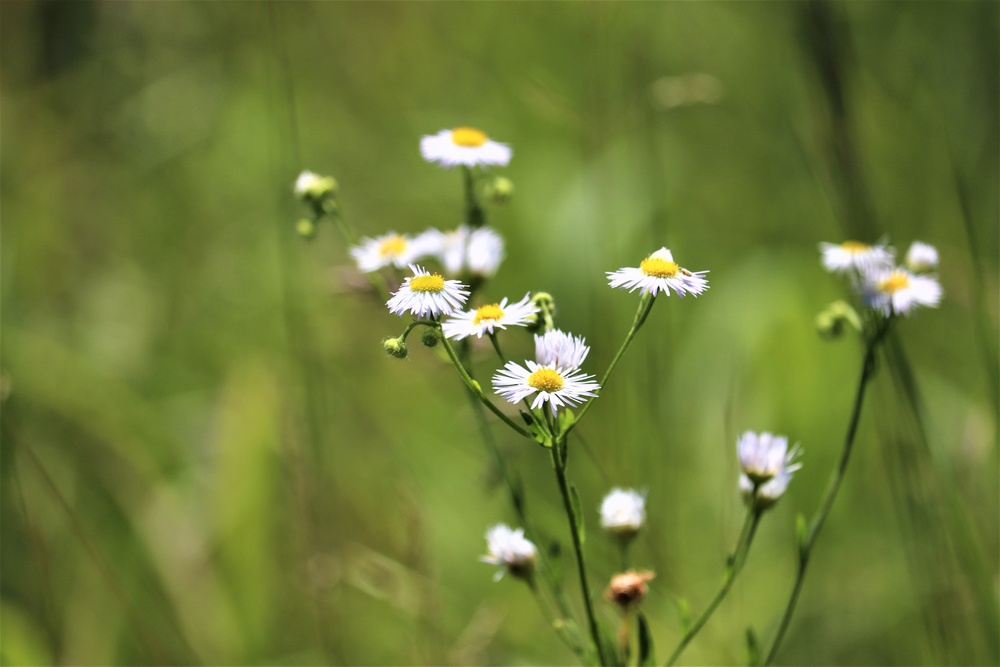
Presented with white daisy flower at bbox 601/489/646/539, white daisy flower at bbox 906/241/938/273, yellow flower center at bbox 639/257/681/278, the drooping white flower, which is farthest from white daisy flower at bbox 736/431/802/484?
white daisy flower at bbox 906/241/938/273

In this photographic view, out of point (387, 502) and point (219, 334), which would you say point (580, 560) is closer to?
point (387, 502)

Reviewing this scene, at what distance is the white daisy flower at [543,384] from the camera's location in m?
0.75

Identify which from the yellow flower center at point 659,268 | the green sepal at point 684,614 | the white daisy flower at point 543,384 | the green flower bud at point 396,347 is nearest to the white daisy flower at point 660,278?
the yellow flower center at point 659,268

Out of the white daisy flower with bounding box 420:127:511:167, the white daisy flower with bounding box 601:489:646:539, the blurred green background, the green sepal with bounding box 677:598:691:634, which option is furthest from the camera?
the blurred green background

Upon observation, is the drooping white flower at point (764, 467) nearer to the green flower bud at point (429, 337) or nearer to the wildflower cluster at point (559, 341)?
the wildflower cluster at point (559, 341)

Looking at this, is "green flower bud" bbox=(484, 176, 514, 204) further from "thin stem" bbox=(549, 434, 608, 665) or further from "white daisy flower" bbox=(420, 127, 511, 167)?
"thin stem" bbox=(549, 434, 608, 665)

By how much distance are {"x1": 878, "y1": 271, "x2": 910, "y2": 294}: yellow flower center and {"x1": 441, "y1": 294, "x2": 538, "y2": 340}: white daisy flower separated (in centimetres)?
47

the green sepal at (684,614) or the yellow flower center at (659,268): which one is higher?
the yellow flower center at (659,268)

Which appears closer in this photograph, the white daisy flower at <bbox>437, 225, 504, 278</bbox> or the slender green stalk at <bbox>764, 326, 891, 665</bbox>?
the slender green stalk at <bbox>764, 326, 891, 665</bbox>

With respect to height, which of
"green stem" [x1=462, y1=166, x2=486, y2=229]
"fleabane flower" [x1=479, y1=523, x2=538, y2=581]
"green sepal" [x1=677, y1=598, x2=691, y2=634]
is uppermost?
"green stem" [x1=462, y1=166, x2=486, y2=229]

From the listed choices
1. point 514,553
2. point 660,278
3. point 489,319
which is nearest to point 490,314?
point 489,319

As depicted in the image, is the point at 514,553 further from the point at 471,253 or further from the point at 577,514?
the point at 471,253

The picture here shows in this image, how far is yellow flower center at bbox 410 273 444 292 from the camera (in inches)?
31.6

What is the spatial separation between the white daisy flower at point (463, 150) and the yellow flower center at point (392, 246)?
120 mm
